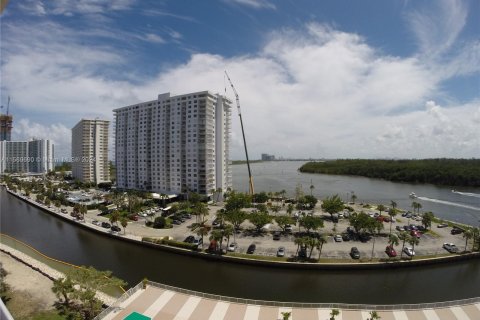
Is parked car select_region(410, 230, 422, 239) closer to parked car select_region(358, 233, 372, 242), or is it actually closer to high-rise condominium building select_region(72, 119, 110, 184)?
parked car select_region(358, 233, 372, 242)

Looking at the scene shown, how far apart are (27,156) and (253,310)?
119490mm

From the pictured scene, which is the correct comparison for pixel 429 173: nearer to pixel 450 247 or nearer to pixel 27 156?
pixel 450 247

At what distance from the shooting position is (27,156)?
106 m

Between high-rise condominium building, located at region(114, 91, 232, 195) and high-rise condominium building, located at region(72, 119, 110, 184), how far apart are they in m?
20.4

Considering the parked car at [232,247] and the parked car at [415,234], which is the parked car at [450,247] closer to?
the parked car at [415,234]

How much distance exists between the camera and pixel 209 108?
47719mm

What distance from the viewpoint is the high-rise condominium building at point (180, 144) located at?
4741 centimetres

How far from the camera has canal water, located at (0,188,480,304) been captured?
736 inches

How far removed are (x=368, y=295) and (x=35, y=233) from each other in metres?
33.8

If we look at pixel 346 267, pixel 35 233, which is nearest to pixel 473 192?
pixel 346 267

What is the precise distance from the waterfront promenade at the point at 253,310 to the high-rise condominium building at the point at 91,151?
6409cm

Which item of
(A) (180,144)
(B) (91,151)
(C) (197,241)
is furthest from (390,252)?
(B) (91,151)

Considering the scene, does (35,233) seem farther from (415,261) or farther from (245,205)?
(415,261)

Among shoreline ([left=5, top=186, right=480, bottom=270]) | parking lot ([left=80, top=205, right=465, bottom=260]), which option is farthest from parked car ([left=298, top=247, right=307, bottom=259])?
shoreline ([left=5, top=186, right=480, bottom=270])
